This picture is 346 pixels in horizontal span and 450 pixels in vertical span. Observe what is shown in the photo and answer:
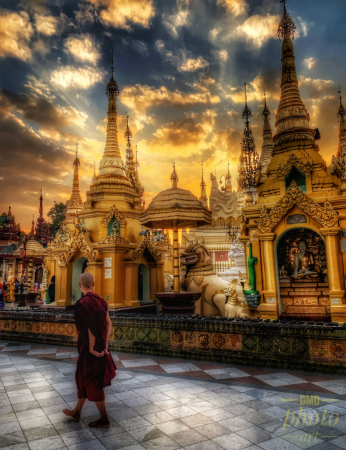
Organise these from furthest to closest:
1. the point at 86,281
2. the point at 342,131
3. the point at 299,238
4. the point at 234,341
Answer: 1. the point at 342,131
2. the point at 299,238
3. the point at 234,341
4. the point at 86,281

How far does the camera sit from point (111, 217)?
13.7 m

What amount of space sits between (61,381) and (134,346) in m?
2.31

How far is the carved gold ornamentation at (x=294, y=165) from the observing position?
10156mm

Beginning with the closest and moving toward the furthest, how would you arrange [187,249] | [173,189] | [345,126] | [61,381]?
1. [61,381]
2. [173,189]
3. [187,249]
4. [345,126]

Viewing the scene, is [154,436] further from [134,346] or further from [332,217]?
[332,217]

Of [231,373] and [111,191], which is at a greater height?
[111,191]

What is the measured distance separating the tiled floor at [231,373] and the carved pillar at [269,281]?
306 cm

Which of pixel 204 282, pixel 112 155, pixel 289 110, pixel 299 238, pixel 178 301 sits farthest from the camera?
pixel 112 155

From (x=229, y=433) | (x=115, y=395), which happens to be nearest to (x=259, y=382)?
(x=229, y=433)

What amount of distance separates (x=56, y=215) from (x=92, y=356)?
48.9 metres

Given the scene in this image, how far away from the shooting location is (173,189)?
11.3 m

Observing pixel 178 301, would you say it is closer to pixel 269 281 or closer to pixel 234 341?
pixel 269 281

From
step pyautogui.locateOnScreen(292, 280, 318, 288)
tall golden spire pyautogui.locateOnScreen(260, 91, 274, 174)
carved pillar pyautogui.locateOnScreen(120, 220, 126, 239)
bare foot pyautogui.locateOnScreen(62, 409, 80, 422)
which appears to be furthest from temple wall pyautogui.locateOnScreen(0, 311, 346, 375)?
tall golden spire pyautogui.locateOnScreen(260, 91, 274, 174)

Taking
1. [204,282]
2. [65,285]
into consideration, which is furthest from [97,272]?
[204,282]
